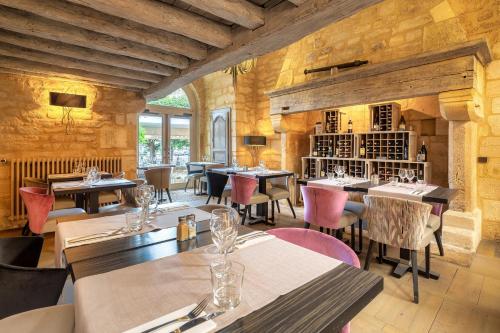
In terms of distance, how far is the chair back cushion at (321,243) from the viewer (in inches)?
48.3

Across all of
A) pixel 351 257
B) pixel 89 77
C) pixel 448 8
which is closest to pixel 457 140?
pixel 448 8

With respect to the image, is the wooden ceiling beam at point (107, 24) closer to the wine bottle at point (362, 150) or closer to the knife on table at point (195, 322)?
the knife on table at point (195, 322)

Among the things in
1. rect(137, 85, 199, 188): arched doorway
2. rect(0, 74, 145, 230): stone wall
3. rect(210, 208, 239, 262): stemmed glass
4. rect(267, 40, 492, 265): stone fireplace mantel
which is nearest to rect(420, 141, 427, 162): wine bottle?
rect(267, 40, 492, 265): stone fireplace mantel

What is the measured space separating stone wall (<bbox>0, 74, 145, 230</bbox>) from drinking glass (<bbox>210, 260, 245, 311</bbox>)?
4843 millimetres

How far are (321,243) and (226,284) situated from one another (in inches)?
26.8

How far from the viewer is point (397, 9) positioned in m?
4.35

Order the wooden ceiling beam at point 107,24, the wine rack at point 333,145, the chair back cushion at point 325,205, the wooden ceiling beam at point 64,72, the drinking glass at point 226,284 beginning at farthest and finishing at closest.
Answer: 1. the wine rack at point 333,145
2. the wooden ceiling beam at point 64,72
3. the chair back cushion at point 325,205
4. the wooden ceiling beam at point 107,24
5. the drinking glass at point 226,284

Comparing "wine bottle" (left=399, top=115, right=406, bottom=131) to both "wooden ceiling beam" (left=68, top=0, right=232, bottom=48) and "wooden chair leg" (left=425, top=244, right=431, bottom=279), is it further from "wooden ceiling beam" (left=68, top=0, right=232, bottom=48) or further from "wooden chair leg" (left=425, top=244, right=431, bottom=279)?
"wooden ceiling beam" (left=68, top=0, right=232, bottom=48)

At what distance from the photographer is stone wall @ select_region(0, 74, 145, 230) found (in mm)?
4145

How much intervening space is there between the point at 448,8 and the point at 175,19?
3655mm

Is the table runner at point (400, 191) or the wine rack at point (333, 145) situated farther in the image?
the wine rack at point (333, 145)

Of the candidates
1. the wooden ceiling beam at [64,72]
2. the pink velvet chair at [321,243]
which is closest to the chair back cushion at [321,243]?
the pink velvet chair at [321,243]

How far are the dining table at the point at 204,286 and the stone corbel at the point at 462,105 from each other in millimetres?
3247

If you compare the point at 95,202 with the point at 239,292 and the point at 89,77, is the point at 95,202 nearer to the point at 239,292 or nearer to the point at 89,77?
the point at 89,77
